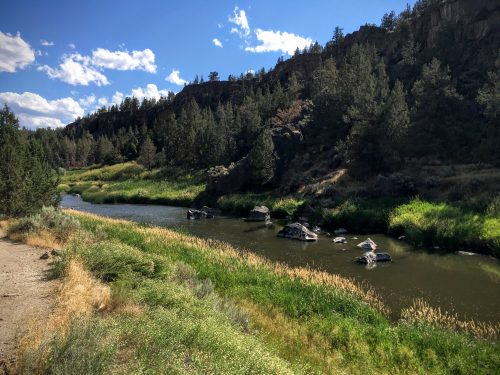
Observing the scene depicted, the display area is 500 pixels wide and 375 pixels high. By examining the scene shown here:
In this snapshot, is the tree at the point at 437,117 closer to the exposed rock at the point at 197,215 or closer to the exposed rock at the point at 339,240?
the exposed rock at the point at 339,240

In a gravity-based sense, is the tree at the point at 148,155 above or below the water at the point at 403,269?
above

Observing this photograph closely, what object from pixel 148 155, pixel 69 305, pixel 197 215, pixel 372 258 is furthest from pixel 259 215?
pixel 148 155

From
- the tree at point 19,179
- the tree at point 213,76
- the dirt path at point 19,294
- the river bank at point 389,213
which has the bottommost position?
the river bank at point 389,213

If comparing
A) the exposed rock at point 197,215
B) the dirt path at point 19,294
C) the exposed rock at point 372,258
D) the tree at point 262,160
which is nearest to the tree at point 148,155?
the tree at point 262,160

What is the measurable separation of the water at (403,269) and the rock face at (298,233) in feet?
2.75

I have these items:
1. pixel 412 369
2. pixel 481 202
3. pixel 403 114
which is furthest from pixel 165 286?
pixel 403 114

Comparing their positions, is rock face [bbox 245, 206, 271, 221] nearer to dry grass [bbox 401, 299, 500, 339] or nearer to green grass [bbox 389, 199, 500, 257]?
green grass [bbox 389, 199, 500, 257]

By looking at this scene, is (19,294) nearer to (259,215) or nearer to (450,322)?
(450,322)

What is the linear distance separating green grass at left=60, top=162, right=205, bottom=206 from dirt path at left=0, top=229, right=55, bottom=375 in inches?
1892

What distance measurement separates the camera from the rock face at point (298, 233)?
35.0m

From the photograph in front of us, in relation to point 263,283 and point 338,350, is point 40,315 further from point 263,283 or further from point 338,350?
point 263,283

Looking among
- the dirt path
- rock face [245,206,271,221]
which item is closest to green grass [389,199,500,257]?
rock face [245,206,271,221]

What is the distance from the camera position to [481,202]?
113 ft

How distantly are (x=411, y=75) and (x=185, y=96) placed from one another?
12135 centimetres
